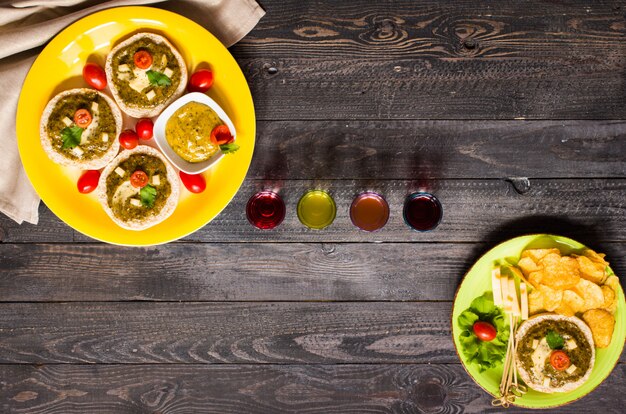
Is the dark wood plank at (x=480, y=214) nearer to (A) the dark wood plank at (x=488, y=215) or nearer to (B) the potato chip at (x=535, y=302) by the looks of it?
(A) the dark wood plank at (x=488, y=215)

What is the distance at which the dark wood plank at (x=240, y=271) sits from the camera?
8.87ft

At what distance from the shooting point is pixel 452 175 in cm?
269

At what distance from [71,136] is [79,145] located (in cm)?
5

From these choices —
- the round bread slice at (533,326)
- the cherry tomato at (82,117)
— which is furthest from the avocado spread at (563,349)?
the cherry tomato at (82,117)

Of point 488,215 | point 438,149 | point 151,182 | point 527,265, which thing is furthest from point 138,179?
point 527,265

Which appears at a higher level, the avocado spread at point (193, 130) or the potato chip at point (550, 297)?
the avocado spread at point (193, 130)

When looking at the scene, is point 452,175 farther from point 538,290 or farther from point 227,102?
point 227,102

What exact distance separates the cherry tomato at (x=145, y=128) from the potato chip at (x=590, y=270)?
6.91 feet

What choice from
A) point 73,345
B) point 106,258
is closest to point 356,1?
point 106,258

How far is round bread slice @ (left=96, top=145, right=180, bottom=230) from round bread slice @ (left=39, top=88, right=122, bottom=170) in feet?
0.15

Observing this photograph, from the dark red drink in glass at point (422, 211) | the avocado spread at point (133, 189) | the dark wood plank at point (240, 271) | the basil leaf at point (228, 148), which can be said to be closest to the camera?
the basil leaf at point (228, 148)

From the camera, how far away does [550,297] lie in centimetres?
248

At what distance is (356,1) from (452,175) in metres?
1.02

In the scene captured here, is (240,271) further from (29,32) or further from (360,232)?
(29,32)
